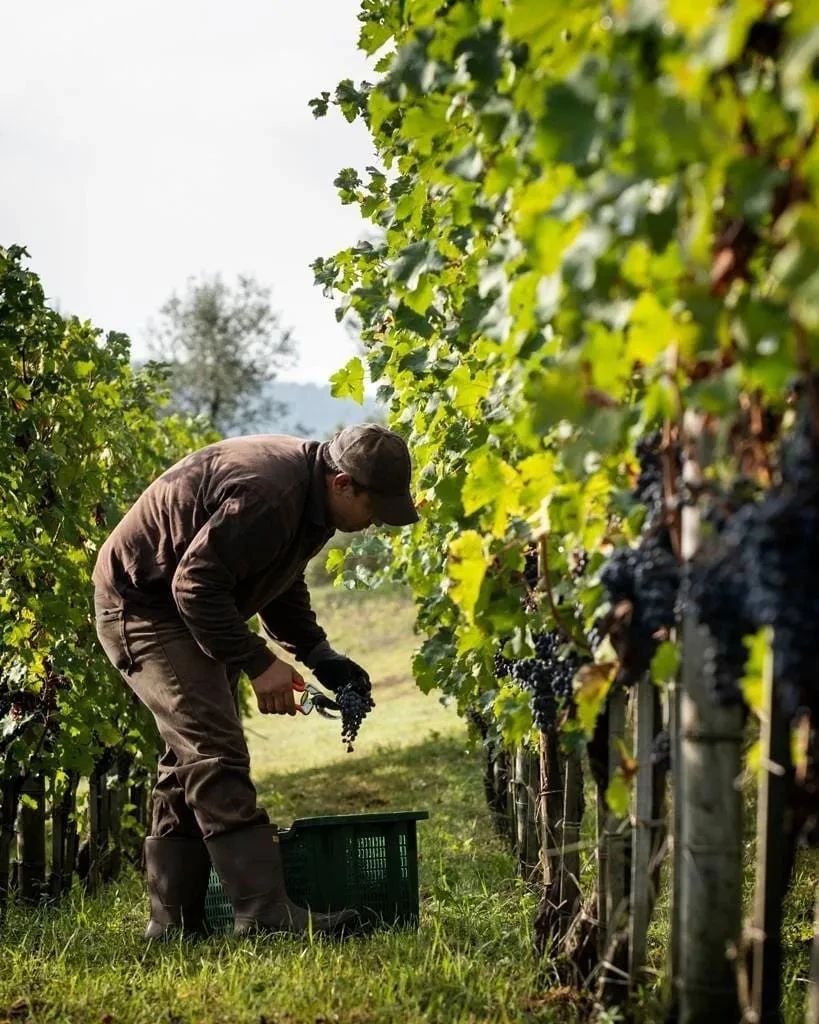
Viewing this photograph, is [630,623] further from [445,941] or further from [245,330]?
[245,330]

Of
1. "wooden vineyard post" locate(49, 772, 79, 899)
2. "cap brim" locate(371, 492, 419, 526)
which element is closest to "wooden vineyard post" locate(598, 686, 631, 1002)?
"cap brim" locate(371, 492, 419, 526)

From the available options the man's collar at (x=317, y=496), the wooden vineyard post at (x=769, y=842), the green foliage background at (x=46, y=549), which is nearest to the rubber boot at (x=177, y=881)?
the green foliage background at (x=46, y=549)

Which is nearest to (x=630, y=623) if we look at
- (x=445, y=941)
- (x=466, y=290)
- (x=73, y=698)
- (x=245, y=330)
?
(x=466, y=290)

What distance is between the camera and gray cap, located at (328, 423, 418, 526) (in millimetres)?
4422

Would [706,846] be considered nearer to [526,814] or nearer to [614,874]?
[614,874]

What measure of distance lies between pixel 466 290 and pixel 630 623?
122 centimetres

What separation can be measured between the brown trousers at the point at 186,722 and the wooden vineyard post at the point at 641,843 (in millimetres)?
1903

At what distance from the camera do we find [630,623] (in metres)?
2.39

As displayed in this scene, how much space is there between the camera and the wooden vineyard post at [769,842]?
6.81 feet

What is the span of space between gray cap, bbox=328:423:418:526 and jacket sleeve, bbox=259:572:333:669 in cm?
89

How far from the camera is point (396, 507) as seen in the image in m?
4.50

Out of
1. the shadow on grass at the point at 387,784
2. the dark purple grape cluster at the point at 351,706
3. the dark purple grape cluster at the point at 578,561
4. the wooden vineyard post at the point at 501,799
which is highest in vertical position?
the dark purple grape cluster at the point at 578,561

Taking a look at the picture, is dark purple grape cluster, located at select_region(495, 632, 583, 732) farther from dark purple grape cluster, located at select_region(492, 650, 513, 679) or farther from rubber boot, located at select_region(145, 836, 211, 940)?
rubber boot, located at select_region(145, 836, 211, 940)

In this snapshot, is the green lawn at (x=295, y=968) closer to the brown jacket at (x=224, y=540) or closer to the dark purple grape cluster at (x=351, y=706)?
the dark purple grape cluster at (x=351, y=706)
